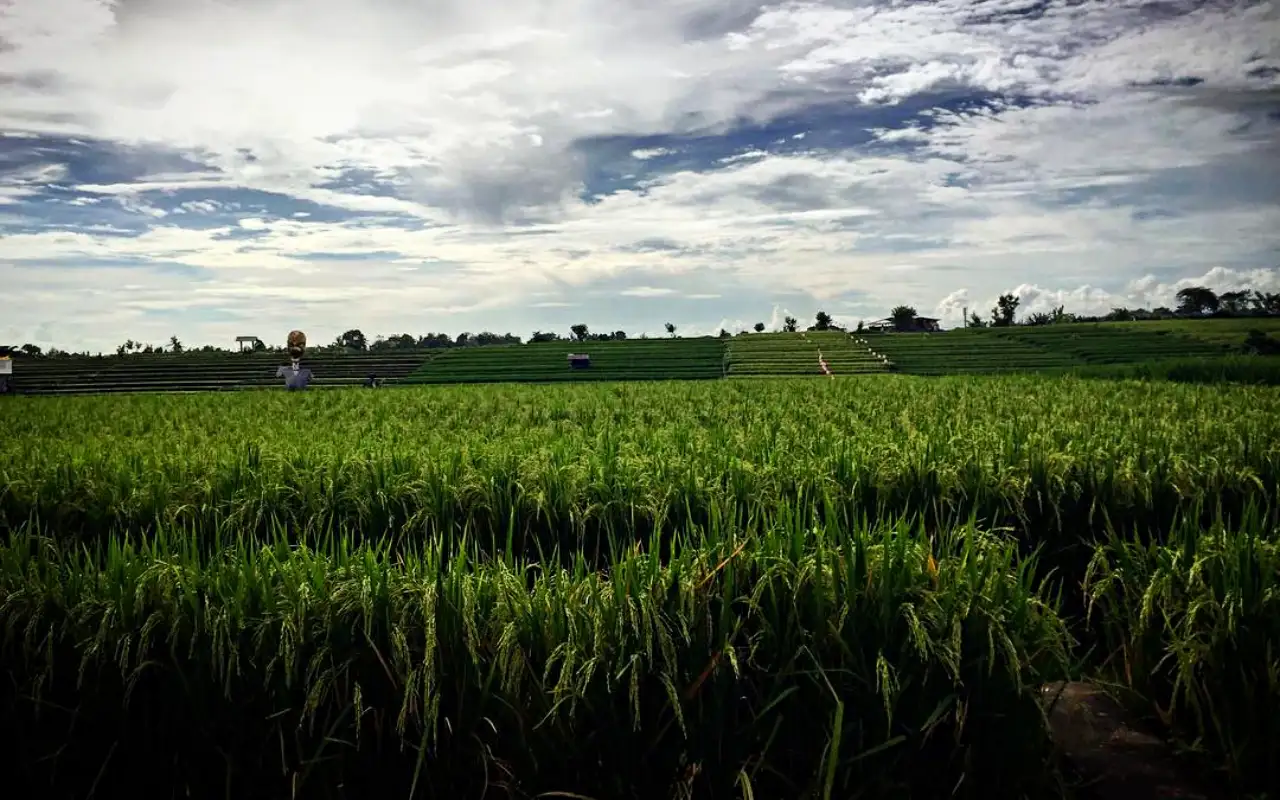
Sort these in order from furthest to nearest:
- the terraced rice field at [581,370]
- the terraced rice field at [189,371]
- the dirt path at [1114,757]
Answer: the terraced rice field at [581,370], the terraced rice field at [189,371], the dirt path at [1114,757]

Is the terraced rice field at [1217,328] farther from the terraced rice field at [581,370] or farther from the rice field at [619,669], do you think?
the rice field at [619,669]

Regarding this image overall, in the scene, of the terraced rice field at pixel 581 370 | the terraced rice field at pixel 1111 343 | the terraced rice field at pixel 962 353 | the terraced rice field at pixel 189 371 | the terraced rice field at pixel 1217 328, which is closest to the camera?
the terraced rice field at pixel 189 371

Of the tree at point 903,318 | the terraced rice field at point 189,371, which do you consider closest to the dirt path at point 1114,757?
the terraced rice field at point 189,371

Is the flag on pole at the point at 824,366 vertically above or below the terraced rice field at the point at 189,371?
below

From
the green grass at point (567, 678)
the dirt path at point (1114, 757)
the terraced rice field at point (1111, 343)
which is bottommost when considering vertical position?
the dirt path at point (1114, 757)

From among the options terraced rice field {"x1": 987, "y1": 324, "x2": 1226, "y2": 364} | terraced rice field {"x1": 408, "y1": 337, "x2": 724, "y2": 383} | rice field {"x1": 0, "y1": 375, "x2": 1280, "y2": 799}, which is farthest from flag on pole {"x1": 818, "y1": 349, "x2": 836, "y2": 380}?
rice field {"x1": 0, "y1": 375, "x2": 1280, "y2": 799}

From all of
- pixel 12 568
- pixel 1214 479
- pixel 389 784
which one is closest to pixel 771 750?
pixel 389 784

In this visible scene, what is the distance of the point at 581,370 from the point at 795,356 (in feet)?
64.2

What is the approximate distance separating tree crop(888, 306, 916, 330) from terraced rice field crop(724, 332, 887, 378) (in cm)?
2212

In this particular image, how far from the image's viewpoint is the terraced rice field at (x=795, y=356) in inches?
2381

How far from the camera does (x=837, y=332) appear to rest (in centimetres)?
9212

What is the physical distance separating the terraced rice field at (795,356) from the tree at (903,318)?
22.1 metres

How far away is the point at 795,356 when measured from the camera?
6950 cm

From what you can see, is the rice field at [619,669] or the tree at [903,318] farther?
the tree at [903,318]
